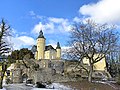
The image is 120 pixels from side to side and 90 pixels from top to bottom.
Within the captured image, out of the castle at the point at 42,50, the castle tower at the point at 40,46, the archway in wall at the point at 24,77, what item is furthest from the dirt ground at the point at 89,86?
the castle tower at the point at 40,46

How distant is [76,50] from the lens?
46.0 meters

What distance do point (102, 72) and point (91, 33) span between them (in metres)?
32.8

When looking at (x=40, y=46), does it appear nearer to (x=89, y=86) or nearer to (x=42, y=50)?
(x=42, y=50)

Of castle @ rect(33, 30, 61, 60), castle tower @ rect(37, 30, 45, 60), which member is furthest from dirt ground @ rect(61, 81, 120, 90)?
castle tower @ rect(37, 30, 45, 60)

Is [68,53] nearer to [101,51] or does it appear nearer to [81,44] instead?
[81,44]

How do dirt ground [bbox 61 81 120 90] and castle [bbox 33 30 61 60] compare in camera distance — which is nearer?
dirt ground [bbox 61 81 120 90]

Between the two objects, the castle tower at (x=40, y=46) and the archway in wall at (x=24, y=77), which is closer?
the archway in wall at (x=24, y=77)

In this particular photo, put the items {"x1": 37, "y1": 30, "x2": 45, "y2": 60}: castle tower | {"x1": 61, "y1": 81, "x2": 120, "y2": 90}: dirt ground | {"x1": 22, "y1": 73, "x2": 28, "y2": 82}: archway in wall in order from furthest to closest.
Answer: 1. {"x1": 37, "y1": 30, "x2": 45, "y2": 60}: castle tower
2. {"x1": 22, "y1": 73, "x2": 28, "y2": 82}: archway in wall
3. {"x1": 61, "y1": 81, "x2": 120, "y2": 90}: dirt ground

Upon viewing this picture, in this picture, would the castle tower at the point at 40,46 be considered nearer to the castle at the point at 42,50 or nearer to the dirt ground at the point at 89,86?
the castle at the point at 42,50

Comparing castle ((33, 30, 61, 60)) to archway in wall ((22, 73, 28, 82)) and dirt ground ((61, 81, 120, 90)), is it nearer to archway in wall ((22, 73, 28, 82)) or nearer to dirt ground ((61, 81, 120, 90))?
archway in wall ((22, 73, 28, 82))

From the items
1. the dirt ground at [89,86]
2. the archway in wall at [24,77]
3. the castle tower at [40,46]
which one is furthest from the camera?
the castle tower at [40,46]

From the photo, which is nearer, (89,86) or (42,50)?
(89,86)

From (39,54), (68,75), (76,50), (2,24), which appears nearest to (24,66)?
(68,75)

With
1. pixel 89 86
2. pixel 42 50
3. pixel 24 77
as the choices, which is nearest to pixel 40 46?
pixel 42 50
